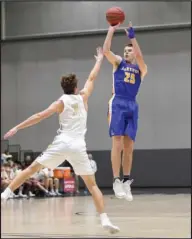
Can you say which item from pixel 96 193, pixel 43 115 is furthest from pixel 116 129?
pixel 96 193

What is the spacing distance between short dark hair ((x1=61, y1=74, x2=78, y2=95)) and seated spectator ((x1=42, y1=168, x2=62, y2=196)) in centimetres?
1931

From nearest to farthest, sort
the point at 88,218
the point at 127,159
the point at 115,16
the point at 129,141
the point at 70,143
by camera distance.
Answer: the point at 115,16 < the point at 129,141 < the point at 127,159 < the point at 70,143 < the point at 88,218

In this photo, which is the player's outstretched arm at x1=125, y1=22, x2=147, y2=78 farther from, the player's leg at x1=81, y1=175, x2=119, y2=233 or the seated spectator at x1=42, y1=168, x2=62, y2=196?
the seated spectator at x1=42, y1=168, x2=62, y2=196

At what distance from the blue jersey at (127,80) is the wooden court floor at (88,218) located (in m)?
8.49

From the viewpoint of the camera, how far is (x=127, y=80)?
6.72 metres

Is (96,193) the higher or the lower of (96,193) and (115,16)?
the lower

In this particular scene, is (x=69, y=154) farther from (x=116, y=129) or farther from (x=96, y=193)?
(x=116, y=129)

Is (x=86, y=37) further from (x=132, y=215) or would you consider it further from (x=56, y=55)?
(x=132, y=215)

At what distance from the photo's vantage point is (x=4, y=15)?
36938 millimetres

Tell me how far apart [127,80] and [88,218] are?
12.7 metres

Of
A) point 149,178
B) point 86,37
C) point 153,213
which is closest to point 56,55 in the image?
point 86,37

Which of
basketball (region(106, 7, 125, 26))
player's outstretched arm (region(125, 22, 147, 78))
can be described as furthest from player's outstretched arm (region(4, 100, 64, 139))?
basketball (region(106, 7, 125, 26))

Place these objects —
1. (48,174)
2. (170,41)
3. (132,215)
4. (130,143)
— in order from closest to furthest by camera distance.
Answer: (130,143) → (132,215) → (48,174) → (170,41)

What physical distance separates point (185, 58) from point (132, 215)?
18.2m
